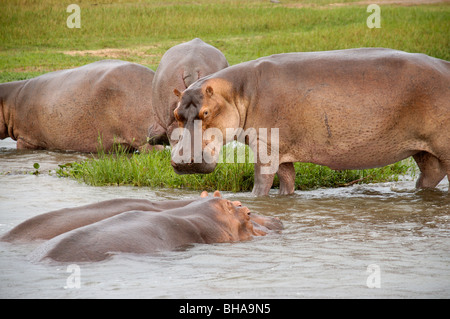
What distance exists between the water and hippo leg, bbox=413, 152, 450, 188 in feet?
0.71

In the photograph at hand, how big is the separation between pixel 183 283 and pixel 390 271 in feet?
3.87

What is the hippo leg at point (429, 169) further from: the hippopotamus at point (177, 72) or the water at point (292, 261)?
the hippopotamus at point (177, 72)

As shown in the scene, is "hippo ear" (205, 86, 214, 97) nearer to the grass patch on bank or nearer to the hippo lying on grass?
the grass patch on bank

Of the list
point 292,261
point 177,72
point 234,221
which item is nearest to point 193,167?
point 234,221

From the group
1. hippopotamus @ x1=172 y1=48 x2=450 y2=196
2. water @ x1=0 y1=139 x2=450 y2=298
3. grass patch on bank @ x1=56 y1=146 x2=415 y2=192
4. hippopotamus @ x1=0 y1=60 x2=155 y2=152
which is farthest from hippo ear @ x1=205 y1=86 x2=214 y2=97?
hippopotamus @ x1=0 y1=60 x2=155 y2=152

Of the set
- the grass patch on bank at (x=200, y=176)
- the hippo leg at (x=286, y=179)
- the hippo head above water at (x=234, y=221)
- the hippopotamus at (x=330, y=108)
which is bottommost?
the grass patch on bank at (x=200, y=176)

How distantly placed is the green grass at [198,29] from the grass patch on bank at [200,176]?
1003 cm

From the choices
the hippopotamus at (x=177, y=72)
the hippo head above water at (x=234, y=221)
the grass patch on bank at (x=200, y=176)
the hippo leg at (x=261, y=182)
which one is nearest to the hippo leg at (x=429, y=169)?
the grass patch on bank at (x=200, y=176)

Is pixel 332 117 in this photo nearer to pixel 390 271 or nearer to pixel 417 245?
pixel 417 245

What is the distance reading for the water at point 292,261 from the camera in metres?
3.92

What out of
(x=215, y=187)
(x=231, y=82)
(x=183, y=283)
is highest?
(x=231, y=82)

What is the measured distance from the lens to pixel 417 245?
5176 mm

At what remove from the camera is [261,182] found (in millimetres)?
7176
